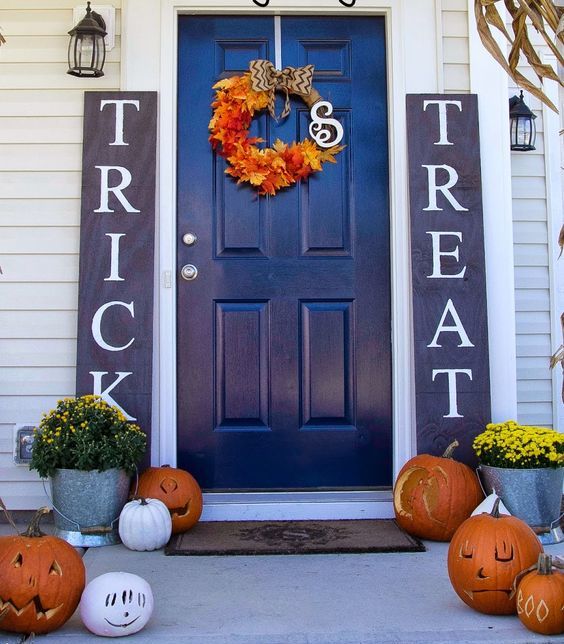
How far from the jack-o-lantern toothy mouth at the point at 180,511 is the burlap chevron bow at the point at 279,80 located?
72.6 inches

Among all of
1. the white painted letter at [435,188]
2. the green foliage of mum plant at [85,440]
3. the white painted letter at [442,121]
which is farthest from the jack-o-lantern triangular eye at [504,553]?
the white painted letter at [442,121]

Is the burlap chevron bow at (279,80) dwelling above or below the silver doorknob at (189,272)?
above

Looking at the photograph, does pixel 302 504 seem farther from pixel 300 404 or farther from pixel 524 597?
pixel 524 597

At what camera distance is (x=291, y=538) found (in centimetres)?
353

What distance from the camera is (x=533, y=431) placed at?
358 cm

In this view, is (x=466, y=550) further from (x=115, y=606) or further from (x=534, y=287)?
(x=534, y=287)

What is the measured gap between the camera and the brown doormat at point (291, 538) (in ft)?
11.0

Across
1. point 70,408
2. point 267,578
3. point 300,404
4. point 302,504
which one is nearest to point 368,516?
point 302,504

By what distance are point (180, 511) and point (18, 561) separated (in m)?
1.18

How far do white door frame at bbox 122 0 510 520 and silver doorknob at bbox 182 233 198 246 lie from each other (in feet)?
0.22

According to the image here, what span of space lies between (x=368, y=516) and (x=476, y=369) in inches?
32.8

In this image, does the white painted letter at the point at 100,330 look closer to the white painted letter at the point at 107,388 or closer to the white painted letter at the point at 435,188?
the white painted letter at the point at 107,388

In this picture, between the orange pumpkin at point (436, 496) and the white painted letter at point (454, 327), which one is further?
the white painted letter at point (454, 327)

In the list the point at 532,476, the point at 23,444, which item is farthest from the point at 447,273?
the point at 23,444
